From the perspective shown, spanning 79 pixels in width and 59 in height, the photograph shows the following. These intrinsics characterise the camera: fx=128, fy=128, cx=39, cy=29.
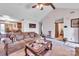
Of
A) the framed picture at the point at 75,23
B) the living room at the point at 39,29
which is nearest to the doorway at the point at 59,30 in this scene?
the living room at the point at 39,29

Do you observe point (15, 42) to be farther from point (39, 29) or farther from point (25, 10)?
point (25, 10)

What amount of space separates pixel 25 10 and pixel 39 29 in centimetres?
43

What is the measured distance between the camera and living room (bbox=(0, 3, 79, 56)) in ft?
7.45

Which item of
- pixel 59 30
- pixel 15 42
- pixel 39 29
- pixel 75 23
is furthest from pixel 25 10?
pixel 75 23

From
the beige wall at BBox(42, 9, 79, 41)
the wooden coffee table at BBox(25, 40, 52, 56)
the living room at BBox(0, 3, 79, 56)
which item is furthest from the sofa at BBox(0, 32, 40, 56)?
the beige wall at BBox(42, 9, 79, 41)

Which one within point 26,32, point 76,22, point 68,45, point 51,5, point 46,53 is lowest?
point 46,53

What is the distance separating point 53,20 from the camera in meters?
2.38

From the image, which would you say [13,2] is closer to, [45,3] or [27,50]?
[45,3]

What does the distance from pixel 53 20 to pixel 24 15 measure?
54cm

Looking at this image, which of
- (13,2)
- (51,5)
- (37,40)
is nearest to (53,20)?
(51,5)

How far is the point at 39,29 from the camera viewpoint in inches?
94.2

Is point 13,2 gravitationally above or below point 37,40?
above

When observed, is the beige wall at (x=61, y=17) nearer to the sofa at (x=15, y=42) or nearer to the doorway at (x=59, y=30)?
the doorway at (x=59, y=30)

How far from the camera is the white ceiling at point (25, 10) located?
2.26 m
